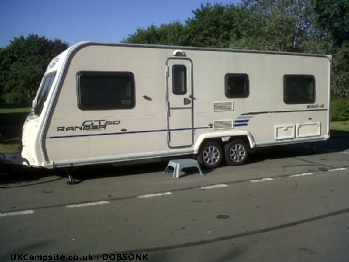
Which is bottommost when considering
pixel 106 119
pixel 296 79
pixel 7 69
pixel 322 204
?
pixel 322 204

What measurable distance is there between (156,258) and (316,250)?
189cm

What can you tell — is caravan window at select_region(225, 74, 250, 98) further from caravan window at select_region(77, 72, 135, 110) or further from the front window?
the front window

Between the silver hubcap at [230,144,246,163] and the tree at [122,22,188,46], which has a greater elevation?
the tree at [122,22,188,46]

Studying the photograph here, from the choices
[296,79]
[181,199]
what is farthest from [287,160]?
[181,199]

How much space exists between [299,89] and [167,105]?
412 cm

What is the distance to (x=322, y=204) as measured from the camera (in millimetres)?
6527

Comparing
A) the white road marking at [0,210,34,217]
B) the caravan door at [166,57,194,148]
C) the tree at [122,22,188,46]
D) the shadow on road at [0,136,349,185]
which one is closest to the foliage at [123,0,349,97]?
the shadow on road at [0,136,349,185]

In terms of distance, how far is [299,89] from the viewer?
10.7m

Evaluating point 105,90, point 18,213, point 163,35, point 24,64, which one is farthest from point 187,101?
point 24,64

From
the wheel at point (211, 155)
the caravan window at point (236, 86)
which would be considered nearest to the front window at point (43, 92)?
the wheel at point (211, 155)

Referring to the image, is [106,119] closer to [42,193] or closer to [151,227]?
[42,193]

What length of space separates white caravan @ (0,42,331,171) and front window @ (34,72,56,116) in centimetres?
5

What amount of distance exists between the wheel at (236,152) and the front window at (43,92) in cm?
446

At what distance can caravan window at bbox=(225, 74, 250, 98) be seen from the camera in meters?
9.54
